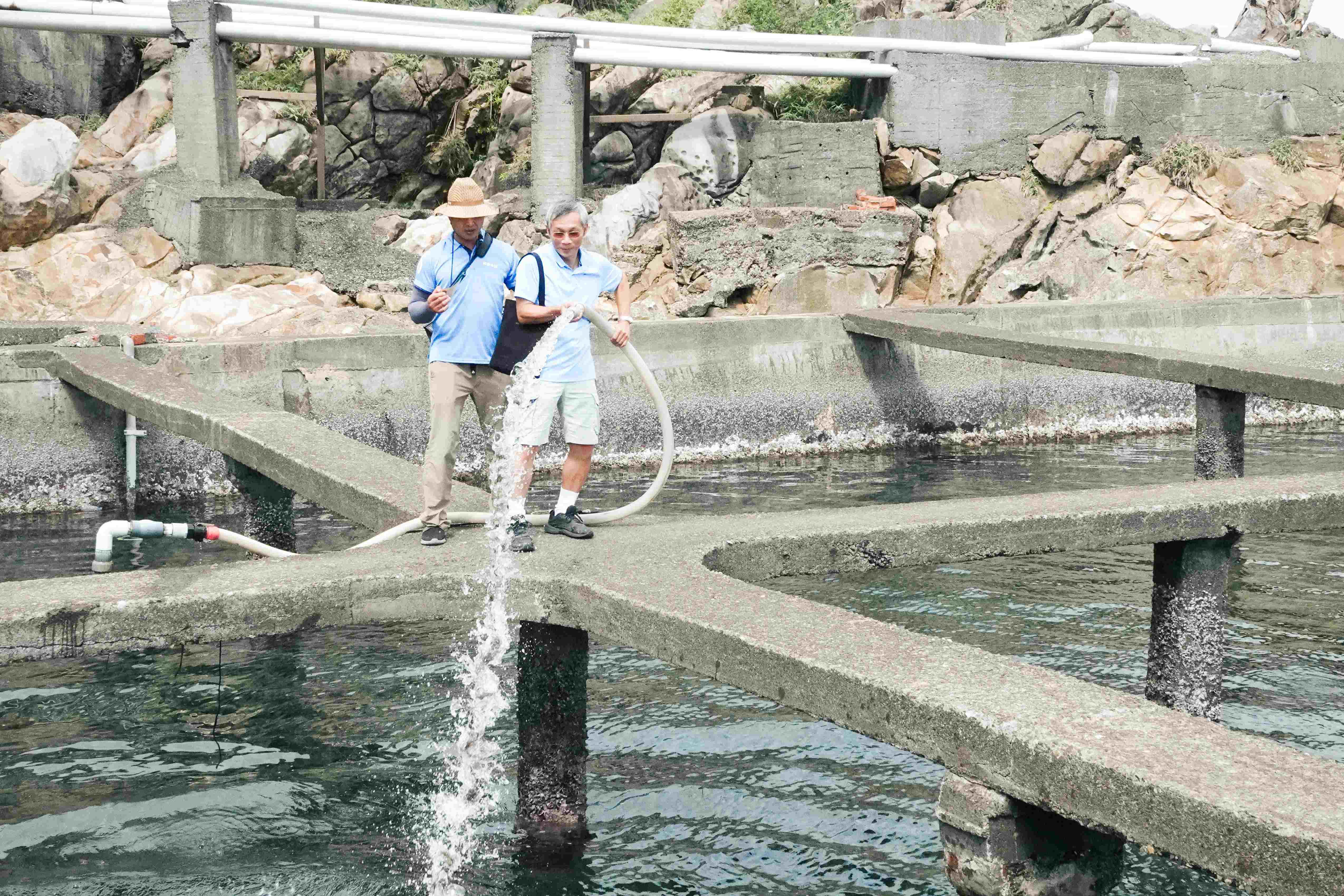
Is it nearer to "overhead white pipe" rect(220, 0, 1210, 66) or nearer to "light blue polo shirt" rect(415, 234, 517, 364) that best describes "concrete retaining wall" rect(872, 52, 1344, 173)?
"overhead white pipe" rect(220, 0, 1210, 66)

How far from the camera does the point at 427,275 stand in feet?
17.6

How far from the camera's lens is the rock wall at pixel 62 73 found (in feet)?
68.3

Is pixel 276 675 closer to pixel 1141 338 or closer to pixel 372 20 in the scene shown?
pixel 1141 338

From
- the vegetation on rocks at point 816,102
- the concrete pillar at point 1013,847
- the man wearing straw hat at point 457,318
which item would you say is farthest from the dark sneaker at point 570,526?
the vegetation on rocks at point 816,102

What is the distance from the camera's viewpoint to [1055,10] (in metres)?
24.1

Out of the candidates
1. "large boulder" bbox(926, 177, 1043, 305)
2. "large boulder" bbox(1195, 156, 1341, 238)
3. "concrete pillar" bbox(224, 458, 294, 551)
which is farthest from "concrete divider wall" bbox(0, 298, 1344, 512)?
"large boulder" bbox(1195, 156, 1341, 238)

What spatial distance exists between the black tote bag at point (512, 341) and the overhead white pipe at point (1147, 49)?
18.4m

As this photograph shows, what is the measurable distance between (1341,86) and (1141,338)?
717 cm

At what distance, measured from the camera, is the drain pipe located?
1066 cm

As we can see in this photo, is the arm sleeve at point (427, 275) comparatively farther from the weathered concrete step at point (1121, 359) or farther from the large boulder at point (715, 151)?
the large boulder at point (715, 151)

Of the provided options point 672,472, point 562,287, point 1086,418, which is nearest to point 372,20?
point 672,472

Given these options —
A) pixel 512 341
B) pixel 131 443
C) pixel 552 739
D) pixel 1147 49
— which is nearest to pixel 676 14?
pixel 1147 49

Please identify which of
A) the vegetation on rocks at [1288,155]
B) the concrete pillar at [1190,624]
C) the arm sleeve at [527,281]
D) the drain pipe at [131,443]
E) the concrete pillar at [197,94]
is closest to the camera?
the arm sleeve at [527,281]

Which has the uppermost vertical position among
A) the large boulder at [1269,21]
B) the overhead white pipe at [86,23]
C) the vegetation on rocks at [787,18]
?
the large boulder at [1269,21]
